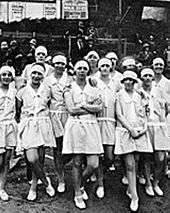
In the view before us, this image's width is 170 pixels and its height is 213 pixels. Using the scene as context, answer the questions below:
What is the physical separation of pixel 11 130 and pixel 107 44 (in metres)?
6.49

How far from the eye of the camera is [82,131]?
6.30 metres

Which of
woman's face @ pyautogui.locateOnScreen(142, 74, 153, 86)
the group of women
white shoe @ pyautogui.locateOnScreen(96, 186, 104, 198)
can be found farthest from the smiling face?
white shoe @ pyautogui.locateOnScreen(96, 186, 104, 198)

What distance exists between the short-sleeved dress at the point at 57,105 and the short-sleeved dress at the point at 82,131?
35 centimetres

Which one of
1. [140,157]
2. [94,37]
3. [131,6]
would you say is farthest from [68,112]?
[131,6]

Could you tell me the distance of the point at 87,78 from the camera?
6.57 meters

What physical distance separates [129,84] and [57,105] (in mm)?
1067

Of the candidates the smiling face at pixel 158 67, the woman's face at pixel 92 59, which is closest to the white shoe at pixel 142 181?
the smiling face at pixel 158 67

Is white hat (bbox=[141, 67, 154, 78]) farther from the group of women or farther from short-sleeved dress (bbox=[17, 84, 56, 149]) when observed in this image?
short-sleeved dress (bbox=[17, 84, 56, 149])

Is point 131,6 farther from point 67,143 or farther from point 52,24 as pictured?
point 67,143

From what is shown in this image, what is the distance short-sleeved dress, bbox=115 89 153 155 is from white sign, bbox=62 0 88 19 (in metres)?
6.68

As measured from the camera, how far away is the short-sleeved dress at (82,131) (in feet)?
20.6

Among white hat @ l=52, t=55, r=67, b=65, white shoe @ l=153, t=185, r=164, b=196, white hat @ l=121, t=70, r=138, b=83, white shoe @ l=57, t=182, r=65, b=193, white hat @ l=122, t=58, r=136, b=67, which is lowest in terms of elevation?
A: white shoe @ l=153, t=185, r=164, b=196

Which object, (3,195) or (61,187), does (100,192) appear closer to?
(61,187)

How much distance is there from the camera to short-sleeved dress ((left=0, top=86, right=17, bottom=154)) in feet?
21.1
